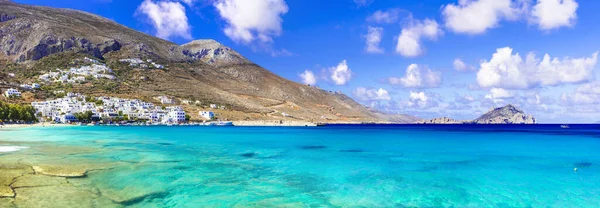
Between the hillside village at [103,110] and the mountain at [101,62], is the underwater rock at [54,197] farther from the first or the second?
the mountain at [101,62]

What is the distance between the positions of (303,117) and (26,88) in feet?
396

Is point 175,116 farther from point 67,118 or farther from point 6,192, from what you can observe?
point 6,192

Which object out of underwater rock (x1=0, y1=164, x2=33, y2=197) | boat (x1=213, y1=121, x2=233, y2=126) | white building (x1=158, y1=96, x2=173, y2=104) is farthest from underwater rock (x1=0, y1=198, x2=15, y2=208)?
white building (x1=158, y1=96, x2=173, y2=104)

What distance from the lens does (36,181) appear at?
17391 mm

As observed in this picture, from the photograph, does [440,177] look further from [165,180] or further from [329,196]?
[165,180]

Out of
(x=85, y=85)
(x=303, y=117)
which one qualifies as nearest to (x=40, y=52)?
(x=85, y=85)

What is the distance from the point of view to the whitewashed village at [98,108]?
106 meters

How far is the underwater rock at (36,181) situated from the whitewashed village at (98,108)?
98.9m

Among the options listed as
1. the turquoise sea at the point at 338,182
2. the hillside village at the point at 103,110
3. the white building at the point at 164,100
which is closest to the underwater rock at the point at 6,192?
the turquoise sea at the point at 338,182

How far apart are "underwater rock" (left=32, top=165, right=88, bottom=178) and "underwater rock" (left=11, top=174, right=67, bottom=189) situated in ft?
2.92

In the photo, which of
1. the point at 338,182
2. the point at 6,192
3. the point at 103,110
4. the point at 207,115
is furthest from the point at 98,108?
the point at 338,182

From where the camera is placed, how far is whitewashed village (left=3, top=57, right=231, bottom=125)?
10588cm

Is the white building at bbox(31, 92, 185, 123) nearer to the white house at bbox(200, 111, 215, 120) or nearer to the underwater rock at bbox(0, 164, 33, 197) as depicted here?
the white house at bbox(200, 111, 215, 120)

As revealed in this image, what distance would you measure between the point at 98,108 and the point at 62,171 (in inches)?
4290
